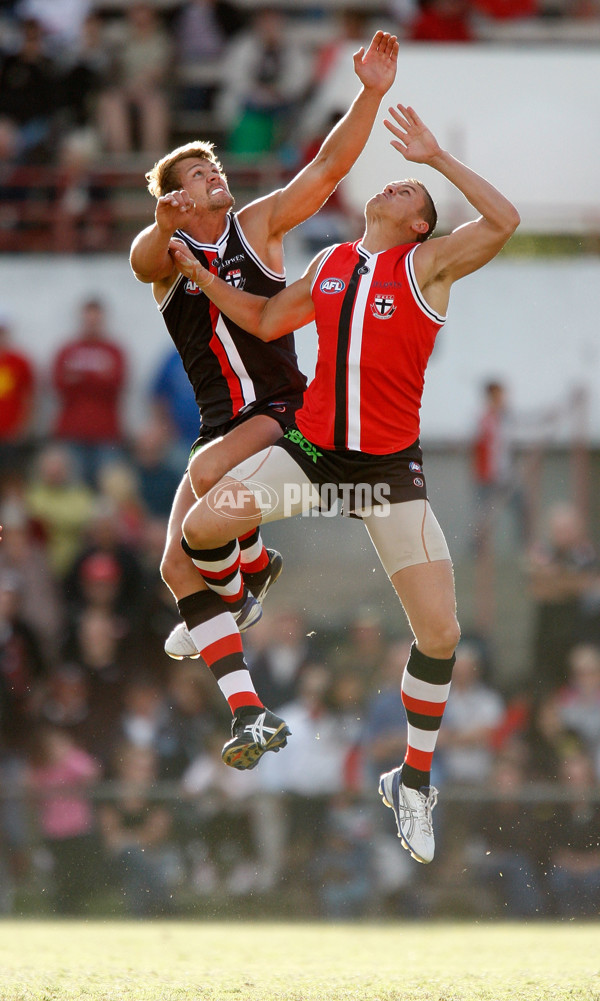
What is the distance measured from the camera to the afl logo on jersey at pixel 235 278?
22.5 ft

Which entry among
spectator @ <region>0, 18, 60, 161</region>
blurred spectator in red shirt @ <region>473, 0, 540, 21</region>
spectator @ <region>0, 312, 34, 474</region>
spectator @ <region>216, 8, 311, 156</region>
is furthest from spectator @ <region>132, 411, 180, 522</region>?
blurred spectator in red shirt @ <region>473, 0, 540, 21</region>

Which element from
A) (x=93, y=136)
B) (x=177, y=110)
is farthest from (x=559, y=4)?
(x=93, y=136)

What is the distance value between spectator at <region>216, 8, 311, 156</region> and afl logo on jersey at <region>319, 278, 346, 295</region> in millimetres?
7000

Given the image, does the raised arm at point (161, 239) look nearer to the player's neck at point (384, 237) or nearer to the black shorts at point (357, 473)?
the player's neck at point (384, 237)

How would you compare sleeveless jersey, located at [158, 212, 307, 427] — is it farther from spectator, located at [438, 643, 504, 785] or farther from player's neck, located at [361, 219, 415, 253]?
spectator, located at [438, 643, 504, 785]

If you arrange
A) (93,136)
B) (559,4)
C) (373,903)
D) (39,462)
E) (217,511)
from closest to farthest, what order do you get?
(217,511)
(373,903)
(39,462)
(93,136)
(559,4)

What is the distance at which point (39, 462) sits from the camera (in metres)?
12.1

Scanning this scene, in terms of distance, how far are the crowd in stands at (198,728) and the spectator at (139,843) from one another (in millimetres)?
15

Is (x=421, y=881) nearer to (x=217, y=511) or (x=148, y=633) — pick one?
(x=148, y=633)

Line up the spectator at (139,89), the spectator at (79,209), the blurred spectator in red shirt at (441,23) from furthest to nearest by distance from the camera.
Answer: the blurred spectator in red shirt at (441,23) < the spectator at (139,89) < the spectator at (79,209)

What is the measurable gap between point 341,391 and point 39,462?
6115mm

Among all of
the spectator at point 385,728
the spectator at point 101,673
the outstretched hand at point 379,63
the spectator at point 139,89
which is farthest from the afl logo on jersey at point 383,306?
the spectator at point 139,89

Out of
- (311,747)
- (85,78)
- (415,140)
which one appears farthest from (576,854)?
(85,78)

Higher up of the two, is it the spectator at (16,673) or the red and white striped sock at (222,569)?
the red and white striped sock at (222,569)
